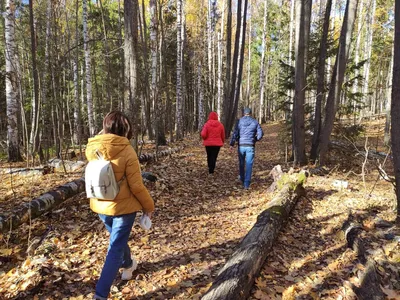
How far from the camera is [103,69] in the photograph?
2245cm

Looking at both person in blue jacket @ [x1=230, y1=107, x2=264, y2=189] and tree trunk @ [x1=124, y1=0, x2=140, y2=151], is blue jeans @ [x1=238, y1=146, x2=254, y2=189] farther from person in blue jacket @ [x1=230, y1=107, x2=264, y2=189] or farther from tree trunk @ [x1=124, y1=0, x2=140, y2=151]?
tree trunk @ [x1=124, y1=0, x2=140, y2=151]

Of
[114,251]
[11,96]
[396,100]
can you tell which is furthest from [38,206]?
[11,96]

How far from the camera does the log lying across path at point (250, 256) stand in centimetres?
291

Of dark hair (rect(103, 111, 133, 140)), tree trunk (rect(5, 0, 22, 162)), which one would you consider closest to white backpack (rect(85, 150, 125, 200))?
dark hair (rect(103, 111, 133, 140))

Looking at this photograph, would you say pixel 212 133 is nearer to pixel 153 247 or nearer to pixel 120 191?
pixel 153 247

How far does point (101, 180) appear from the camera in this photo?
8.63ft

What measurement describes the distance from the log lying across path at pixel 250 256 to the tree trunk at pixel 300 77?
13.1ft

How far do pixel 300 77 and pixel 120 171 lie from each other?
764cm

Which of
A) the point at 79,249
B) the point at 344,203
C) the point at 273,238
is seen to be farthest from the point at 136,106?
the point at 344,203

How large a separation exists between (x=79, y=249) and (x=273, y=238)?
2.73 m

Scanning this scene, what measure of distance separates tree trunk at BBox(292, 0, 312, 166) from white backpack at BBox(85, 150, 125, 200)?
24.8 ft

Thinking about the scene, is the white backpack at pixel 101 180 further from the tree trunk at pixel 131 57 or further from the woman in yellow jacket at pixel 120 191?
the tree trunk at pixel 131 57

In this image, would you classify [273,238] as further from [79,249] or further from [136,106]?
[136,106]

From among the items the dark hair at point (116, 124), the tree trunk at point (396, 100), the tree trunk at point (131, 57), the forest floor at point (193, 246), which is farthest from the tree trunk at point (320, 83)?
the dark hair at point (116, 124)
